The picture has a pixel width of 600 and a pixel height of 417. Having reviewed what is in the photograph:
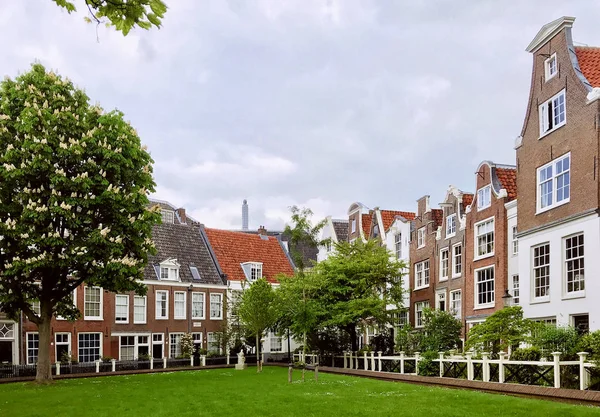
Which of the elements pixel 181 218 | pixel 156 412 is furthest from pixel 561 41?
pixel 181 218

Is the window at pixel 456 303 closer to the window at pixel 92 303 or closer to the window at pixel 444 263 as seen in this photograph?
the window at pixel 444 263

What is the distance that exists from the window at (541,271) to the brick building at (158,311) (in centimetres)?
2911

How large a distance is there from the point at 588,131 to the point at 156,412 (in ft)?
60.9

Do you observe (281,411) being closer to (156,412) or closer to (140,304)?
(156,412)

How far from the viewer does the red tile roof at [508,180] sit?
129 feet

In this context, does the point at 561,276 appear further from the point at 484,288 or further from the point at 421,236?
the point at 421,236

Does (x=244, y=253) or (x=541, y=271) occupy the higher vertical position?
(x=244, y=253)

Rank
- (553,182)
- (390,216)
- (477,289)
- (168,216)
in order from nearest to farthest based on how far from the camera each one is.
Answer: (553,182) → (477,289) → (390,216) → (168,216)

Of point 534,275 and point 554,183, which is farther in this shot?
point 534,275

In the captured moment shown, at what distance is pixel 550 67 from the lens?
30625 mm

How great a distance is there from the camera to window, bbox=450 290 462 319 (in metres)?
43.1

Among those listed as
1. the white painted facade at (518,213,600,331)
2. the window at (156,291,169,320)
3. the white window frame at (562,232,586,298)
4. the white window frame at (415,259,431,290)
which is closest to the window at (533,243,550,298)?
the white painted facade at (518,213,600,331)

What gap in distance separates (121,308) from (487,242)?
27.3 meters

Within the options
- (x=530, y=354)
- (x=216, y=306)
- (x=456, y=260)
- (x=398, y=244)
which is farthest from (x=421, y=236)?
(x=530, y=354)
